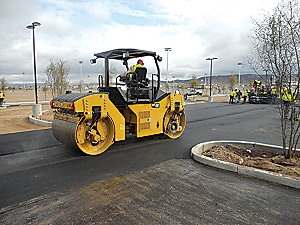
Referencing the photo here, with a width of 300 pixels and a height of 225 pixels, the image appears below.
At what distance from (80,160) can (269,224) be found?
163 inches

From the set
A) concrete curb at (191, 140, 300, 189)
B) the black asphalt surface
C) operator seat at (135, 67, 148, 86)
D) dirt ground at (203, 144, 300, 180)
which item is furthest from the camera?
operator seat at (135, 67, 148, 86)

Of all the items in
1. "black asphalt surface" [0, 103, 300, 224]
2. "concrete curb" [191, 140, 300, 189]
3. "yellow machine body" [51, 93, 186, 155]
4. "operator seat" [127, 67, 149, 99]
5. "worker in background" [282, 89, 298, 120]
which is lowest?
"black asphalt surface" [0, 103, 300, 224]

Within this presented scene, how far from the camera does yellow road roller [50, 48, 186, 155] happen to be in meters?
5.84

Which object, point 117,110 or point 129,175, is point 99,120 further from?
point 129,175

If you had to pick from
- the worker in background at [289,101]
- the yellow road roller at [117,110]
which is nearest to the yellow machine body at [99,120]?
the yellow road roller at [117,110]

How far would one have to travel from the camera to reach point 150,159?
19.0ft

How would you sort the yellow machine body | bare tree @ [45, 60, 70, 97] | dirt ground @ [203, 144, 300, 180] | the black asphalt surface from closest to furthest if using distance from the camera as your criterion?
the black asphalt surface → dirt ground @ [203, 144, 300, 180] → the yellow machine body → bare tree @ [45, 60, 70, 97]

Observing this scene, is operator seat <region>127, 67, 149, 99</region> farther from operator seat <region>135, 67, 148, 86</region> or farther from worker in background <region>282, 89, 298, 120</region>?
worker in background <region>282, 89, 298, 120</region>

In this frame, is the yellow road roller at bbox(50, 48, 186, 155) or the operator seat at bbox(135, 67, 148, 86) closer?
the yellow road roller at bbox(50, 48, 186, 155)

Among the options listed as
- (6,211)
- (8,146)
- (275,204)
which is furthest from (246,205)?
(8,146)

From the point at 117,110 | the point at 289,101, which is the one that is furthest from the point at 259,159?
the point at 117,110

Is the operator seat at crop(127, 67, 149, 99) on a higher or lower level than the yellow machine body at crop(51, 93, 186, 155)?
higher

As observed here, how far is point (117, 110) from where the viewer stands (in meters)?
6.39

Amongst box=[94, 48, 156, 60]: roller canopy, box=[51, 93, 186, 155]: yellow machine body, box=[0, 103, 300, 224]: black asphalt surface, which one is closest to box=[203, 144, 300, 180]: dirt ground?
box=[0, 103, 300, 224]: black asphalt surface
